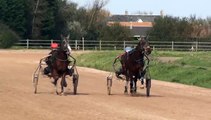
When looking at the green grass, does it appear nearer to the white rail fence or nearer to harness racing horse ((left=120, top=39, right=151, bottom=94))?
harness racing horse ((left=120, top=39, right=151, bottom=94))

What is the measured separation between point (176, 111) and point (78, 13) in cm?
7958

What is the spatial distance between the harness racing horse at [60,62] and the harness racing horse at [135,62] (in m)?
1.83

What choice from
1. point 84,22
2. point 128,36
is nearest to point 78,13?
point 84,22

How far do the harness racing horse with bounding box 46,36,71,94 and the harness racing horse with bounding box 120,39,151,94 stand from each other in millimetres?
1829

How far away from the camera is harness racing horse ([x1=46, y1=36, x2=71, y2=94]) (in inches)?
754

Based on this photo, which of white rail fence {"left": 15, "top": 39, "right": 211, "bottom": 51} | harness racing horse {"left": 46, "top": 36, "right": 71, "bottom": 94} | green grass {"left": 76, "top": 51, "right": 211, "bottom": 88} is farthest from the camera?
white rail fence {"left": 15, "top": 39, "right": 211, "bottom": 51}

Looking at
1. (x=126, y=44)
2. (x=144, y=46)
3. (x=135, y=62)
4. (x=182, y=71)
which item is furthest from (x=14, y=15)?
(x=144, y=46)

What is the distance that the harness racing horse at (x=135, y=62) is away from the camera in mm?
18734

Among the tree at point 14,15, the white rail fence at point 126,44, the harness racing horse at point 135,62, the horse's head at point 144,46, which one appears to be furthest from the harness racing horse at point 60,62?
the tree at point 14,15

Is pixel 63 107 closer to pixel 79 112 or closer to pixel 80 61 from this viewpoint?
pixel 79 112

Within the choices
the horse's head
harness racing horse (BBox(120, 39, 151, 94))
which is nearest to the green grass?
harness racing horse (BBox(120, 39, 151, 94))

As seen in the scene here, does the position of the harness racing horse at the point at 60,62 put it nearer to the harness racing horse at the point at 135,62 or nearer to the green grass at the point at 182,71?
the harness racing horse at the point at 135,62

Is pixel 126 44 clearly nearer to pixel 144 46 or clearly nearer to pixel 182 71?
pixel 182 71

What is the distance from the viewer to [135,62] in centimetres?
1919
